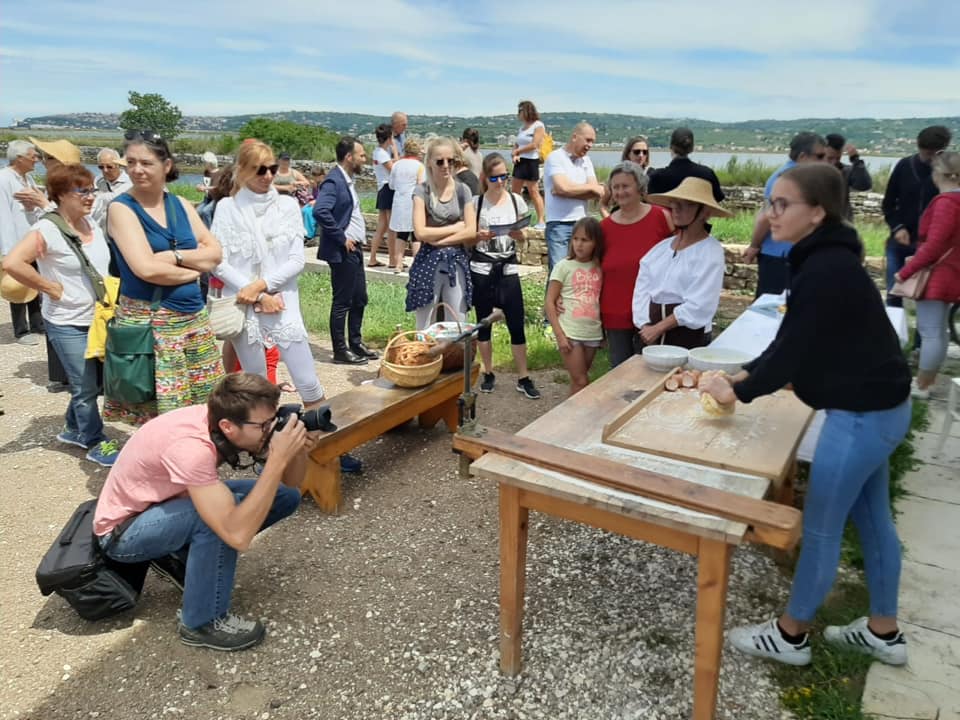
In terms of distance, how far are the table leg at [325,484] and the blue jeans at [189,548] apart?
3.14ft

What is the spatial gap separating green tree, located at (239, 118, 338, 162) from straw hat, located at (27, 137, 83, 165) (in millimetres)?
20806

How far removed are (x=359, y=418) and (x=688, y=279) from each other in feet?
6.12

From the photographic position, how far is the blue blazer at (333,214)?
571 centimetres

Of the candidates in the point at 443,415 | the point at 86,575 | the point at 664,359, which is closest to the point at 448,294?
the point at 443,415

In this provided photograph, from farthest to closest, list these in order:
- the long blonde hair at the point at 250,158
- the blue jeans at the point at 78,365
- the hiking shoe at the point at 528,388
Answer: the hiking shoe at the point at 528,388, the blue jeans at the point at 78,365, the long blonde hair at the point at 250,158

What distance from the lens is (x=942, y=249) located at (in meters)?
4.50

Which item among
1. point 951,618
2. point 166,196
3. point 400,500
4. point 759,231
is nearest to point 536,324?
point 759,231

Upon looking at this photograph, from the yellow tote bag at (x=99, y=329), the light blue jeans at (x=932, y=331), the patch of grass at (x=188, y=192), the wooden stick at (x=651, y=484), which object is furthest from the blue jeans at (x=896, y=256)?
the patch of grass at (x=188, y=192)

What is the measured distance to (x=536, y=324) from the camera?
7.21m

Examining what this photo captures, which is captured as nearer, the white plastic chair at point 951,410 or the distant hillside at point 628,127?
the white plastic chair at point 951,410

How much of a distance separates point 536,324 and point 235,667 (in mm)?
5122

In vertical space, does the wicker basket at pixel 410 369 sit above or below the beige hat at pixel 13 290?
below

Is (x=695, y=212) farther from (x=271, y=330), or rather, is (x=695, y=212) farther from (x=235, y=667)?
(x=235, y=667)

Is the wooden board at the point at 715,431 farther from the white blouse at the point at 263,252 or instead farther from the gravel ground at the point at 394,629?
the white blouse at the point at 263,252
